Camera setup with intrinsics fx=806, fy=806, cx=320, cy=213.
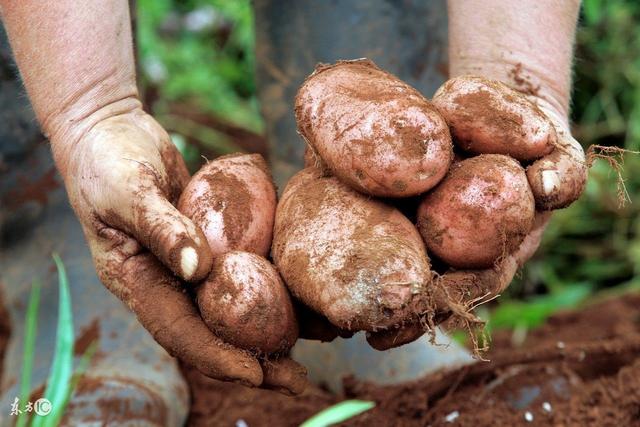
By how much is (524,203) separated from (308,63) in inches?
39.9

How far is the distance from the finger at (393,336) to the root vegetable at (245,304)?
0.14m

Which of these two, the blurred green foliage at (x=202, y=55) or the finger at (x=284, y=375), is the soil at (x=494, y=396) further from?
the blurred green foliage at (x=202, y=55)

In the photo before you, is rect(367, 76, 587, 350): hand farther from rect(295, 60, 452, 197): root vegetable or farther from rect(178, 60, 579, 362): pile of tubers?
rect(295, 60, 452, 197): root vegetable

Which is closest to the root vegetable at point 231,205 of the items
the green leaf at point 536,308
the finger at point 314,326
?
the finger at point 314,326

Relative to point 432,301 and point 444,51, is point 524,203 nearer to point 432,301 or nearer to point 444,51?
point 432,301

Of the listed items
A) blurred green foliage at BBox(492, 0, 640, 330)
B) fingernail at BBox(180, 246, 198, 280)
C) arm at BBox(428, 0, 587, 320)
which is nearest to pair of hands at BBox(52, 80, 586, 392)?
fingernail at BBox(180, 246, 198, 280)

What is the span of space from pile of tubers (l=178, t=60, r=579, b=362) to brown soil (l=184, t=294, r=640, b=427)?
507 millimetres

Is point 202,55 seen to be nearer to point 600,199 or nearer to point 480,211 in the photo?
point 600,199

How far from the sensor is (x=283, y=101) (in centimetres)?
216

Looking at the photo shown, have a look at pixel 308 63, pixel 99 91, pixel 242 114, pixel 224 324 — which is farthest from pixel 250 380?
pixel 242 114

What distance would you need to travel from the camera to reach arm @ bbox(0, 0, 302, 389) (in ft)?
3.89

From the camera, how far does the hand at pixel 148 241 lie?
3.86ft

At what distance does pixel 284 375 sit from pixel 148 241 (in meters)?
0.29

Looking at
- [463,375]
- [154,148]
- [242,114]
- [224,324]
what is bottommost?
[242,114]
